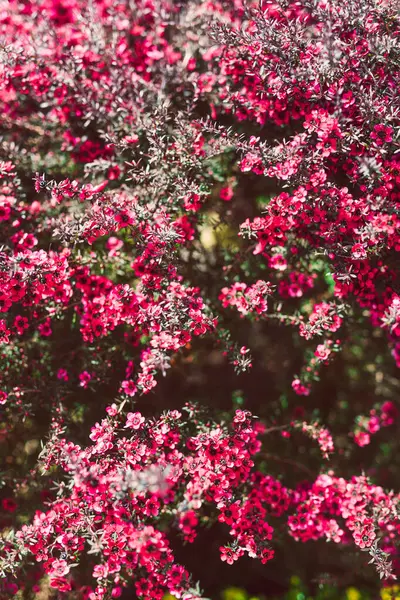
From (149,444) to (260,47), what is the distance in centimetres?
232

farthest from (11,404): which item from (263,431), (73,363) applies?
(263,431)

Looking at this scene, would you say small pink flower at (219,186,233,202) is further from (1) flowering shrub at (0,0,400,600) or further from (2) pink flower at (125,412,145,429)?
(2) pink flower at (125,412,145,429)

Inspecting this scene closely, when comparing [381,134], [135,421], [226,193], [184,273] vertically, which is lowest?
[135,421]

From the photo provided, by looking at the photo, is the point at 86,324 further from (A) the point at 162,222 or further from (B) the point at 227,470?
(B) the point at 227,470

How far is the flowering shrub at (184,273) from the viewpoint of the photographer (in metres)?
2.41

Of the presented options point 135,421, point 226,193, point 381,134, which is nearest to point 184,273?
point 226,193

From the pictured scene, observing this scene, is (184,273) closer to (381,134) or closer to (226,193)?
(226,193)

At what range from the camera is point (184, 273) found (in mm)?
3092

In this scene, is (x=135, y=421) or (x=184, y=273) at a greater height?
(x=184, y=273)

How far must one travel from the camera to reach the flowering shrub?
2414mm

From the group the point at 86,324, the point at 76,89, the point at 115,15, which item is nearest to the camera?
the point at 86,324

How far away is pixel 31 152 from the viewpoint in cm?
328

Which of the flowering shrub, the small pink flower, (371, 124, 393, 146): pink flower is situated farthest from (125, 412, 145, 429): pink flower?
(371, 124, 393, 146): pink flower

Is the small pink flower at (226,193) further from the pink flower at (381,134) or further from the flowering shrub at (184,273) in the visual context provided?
the pink flower at (381,134)
